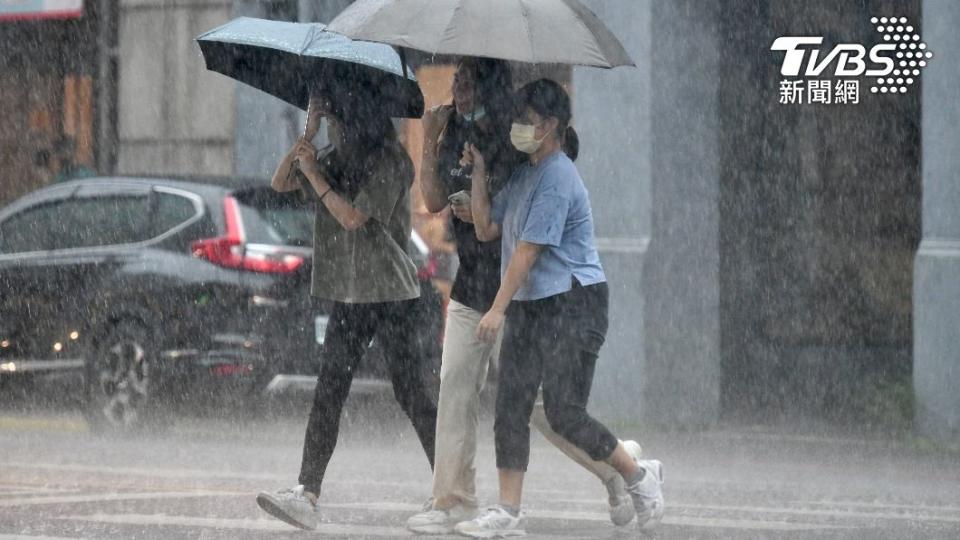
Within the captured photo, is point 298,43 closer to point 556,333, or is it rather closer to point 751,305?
point 556,333

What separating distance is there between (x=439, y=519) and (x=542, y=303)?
92 centimetres

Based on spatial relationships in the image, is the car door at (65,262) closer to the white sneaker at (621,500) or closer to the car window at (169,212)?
the car window at (169,212)

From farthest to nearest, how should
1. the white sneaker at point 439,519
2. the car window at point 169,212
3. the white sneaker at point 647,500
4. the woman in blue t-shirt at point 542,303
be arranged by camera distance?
the car window at point 169,212, the white sneaker at point 647,500, the white sneaker at point 439,519, the woman in blue t-shirt at point 542,303

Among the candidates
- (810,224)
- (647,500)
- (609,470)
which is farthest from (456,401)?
(810,224)

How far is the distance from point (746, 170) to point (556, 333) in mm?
7601

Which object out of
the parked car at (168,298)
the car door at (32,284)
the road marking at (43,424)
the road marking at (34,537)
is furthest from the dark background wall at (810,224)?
the road marking at (34,537)

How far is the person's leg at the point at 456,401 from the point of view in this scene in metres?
7.76

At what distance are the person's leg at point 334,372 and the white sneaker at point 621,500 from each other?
112 centimetres

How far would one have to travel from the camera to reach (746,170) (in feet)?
49.1

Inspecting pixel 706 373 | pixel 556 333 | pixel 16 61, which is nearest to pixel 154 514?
pixel 556 333

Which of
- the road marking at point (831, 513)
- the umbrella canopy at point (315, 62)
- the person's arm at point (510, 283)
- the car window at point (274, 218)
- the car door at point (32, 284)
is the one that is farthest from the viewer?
the car door at point (32, 284)

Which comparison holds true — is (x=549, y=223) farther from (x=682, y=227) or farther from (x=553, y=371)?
(x=682, y=227)

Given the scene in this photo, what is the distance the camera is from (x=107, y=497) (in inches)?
354

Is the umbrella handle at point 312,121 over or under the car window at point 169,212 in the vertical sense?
over
